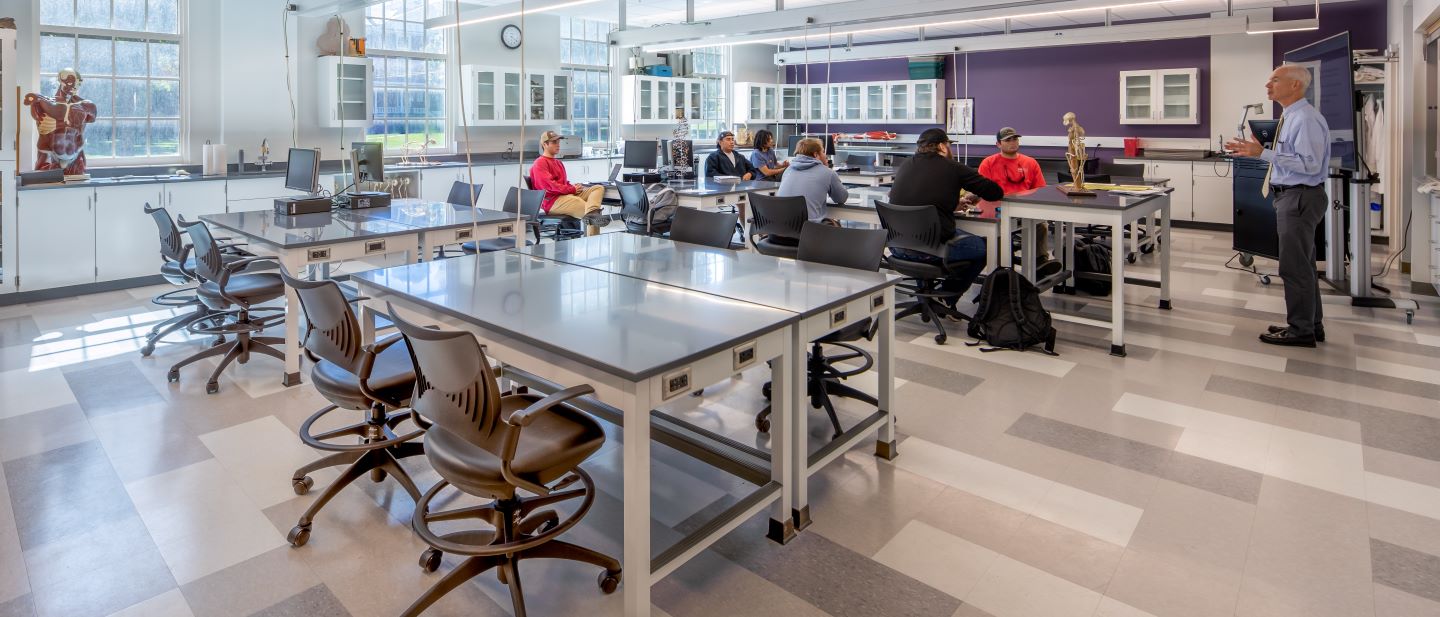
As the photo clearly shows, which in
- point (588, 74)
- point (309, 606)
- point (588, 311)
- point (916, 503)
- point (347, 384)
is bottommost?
point (309, 606)

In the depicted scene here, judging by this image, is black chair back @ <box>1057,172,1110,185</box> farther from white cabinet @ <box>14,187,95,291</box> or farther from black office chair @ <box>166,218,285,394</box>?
white cabinet @ <box>14,187,95,291</box>

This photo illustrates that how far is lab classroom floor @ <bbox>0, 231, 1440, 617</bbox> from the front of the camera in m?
2.24

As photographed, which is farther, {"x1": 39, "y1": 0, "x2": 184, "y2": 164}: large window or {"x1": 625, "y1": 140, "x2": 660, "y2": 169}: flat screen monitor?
{"x1": 625, "y1": 140, "x2": 660, "y2": 169}: flat screen monitor

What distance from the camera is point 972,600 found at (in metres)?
2.21

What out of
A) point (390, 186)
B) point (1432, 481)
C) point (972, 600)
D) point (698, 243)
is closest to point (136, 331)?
point (390, 186)

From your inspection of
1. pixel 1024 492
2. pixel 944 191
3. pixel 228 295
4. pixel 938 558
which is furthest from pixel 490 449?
pixel 944 191

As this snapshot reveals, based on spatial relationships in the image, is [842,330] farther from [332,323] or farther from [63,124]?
[63,124]

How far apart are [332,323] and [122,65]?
6.29m

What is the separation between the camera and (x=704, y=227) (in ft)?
13.5

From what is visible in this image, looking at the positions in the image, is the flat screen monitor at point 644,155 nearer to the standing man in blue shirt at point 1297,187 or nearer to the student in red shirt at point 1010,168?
the student in red shirt at point 1010,168

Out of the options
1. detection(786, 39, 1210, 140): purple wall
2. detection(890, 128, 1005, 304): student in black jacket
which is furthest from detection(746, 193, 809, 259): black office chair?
detection(786, 39, 1210, 140): purple wall

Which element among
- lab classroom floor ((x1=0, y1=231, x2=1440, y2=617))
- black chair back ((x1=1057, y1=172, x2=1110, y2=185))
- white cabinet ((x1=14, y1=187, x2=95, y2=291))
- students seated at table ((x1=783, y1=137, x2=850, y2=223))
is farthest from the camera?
black chair back ((x1=1057, y1=172, x2=1110, y2=185))

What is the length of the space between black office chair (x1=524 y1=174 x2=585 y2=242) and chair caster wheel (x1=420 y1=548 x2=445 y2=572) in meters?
4.59

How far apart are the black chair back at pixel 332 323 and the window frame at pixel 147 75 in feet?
18.0
